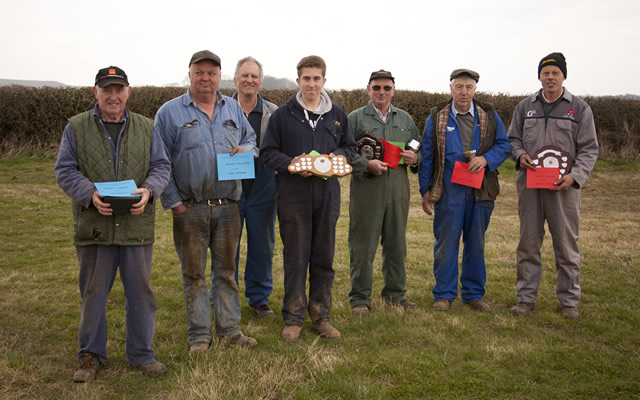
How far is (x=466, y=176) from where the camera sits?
18.5 feet

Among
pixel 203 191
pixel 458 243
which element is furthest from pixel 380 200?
pixel 203 191

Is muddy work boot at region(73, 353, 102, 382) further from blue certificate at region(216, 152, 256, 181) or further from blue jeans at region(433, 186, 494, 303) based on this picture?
blue jeans at region(433, 186, 494, 303)

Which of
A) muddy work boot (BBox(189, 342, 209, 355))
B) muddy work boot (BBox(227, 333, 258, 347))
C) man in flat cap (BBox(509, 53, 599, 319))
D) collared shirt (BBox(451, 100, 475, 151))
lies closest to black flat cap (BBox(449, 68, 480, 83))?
collared shirt (BBox(451, 100, 475, 151))

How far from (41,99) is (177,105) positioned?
48.5ft

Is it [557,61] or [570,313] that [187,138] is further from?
[570,313]

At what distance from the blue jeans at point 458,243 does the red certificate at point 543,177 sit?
517 millimetres

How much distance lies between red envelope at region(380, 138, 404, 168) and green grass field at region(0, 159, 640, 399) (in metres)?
1.59

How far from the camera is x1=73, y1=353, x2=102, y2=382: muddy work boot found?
13.1 feet

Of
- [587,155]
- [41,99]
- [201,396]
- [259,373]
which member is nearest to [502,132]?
[587,155]

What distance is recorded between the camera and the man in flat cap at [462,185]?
225 inches

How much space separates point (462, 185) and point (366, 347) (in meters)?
2.20

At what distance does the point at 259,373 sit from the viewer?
393 centimetres

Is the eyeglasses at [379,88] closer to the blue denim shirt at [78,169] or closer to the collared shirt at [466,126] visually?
the collared shirt at [466,126]

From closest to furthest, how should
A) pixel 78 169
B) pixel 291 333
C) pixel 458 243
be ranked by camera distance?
pixel 78 169
pixel 291 333
pixel 458 243
